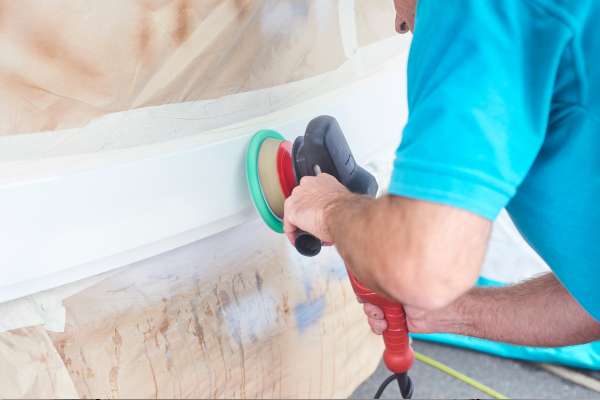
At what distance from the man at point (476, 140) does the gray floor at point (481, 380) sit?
2.48 feet

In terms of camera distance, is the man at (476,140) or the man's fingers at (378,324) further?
the man's fingers at (378,324)

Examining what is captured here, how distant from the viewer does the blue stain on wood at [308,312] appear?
898 mm

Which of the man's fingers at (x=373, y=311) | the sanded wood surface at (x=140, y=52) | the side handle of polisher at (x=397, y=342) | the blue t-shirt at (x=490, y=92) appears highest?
the sanded wood surface at (x=140, y=52)

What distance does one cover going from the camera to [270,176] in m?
0.70

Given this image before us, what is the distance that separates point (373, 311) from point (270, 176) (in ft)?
0.76

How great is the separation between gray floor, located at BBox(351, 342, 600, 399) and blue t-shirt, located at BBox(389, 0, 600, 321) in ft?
2.74

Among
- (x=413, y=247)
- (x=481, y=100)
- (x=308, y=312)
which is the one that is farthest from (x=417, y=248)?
(x=308, y=312)

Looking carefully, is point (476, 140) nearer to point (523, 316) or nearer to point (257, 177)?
point (257, 177)

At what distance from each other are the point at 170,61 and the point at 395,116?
1.05 ft

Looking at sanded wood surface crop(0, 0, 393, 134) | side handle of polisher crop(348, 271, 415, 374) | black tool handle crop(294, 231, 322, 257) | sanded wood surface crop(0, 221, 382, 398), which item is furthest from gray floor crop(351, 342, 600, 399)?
sanded wood surface crop(0, 0, 393, 134)

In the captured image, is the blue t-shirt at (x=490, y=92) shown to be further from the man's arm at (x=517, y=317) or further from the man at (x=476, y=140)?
the man's arm at (x=517, y=317)

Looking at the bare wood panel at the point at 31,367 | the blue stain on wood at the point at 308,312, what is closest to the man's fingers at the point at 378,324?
the blue stain on wood at the point at 308,312

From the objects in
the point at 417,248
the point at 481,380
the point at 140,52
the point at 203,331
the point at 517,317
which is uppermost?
the point at 140,52

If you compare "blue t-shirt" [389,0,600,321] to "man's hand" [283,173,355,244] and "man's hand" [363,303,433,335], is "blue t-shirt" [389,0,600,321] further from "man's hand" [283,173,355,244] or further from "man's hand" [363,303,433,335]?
"man's hand" [363,303,433,335]
